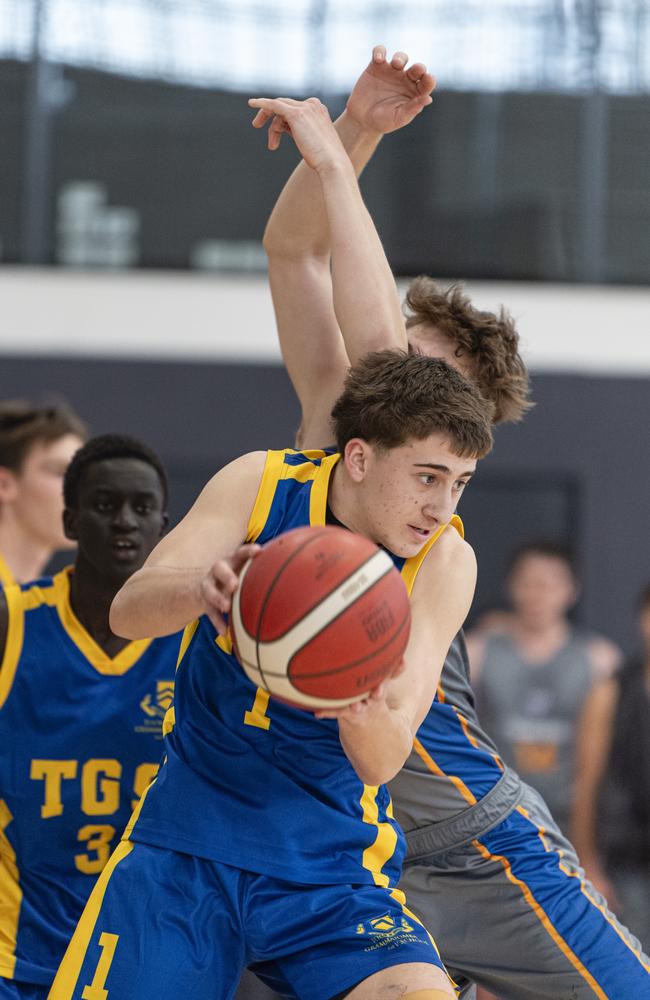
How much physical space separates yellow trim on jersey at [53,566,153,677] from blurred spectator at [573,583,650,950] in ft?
11.4

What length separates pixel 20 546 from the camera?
17.7ft

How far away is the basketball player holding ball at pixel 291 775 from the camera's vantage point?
114 inches

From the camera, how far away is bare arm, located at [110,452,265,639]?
2.62 meters

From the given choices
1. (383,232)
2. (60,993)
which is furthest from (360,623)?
(383,232)

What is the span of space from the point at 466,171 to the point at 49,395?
3341mm

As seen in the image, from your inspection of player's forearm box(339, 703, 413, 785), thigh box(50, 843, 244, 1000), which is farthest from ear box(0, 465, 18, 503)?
player's forearm box(339, 703, 413, 785)

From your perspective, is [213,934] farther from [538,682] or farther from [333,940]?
[538,682]

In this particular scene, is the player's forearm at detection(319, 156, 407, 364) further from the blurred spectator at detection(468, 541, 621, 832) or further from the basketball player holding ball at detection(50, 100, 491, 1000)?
the blurred spectator at detection(468, 541, 621, 832)

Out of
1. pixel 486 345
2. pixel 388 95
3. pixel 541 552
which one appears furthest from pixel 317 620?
pixel 541 552

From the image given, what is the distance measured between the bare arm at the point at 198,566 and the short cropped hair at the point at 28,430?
98.1 inches

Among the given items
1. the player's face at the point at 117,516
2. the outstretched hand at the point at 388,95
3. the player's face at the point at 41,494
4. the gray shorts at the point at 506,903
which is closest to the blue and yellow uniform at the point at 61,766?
the player's face at the point at 117,516

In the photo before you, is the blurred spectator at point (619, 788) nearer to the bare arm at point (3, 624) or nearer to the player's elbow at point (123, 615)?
the bare arm at point (3, 624)

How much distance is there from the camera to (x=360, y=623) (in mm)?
2631

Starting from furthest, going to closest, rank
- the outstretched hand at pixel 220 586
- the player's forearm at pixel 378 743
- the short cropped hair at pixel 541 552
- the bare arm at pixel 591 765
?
the short cropped hair at pixel 541 552
the bare arm at pixel 591 765
the player's forearm at pixel 378 743
the outstretched hand at pixel 220 586
